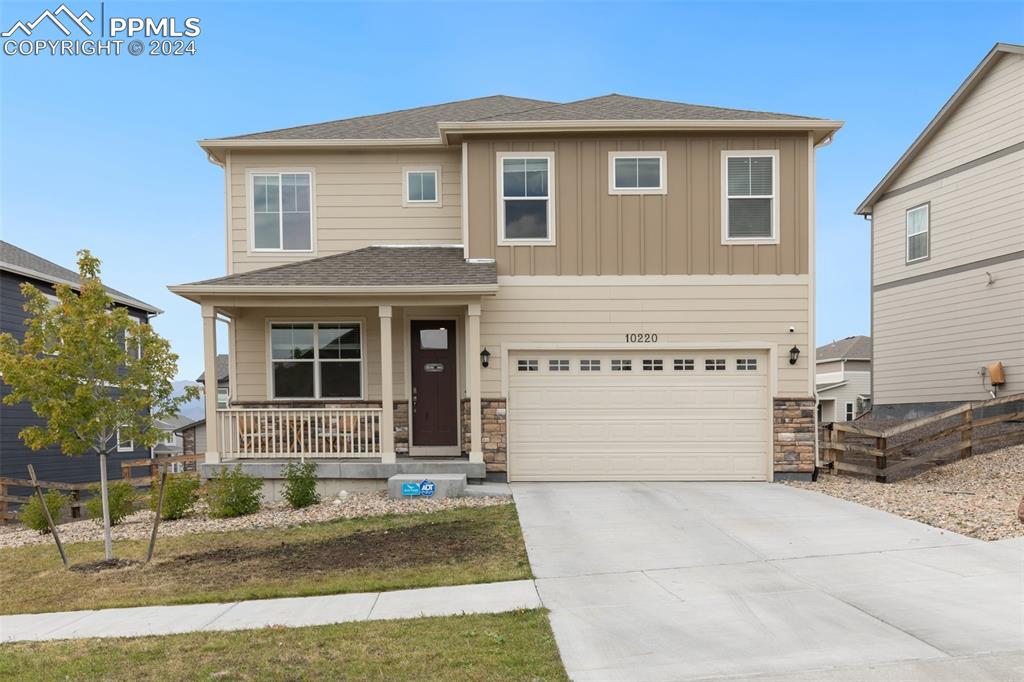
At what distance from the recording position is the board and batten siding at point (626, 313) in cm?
→ 1181

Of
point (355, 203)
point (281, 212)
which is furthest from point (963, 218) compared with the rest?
point (281, 212)

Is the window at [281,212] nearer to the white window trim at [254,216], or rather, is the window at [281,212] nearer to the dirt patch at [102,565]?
the white window trim at [254,216]

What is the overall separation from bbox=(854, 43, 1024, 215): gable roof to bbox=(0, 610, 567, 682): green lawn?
15.8 m

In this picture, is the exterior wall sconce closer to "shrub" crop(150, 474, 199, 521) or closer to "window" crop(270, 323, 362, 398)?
"window" crop(270, 323, 362, 398)

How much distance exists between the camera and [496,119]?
11.9m

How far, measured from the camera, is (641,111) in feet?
40.6

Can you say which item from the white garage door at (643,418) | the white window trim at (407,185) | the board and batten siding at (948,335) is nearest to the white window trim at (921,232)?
the board and batten siding at (948,335)

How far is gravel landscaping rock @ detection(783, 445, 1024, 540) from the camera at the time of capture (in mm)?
7906

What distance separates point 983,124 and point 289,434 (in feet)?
51.2

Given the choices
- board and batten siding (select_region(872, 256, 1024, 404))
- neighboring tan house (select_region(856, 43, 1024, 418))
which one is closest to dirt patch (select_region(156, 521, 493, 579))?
board and batten siding (select_region(872, 256, 1024, 404))

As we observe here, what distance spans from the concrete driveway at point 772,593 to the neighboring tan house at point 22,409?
41.1 ft

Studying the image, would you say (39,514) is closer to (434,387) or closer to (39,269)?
(434,387)

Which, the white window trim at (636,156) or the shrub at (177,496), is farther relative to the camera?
the white window trim at (636,156)

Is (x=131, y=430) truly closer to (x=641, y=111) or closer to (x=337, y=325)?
(x=337, y=325)
